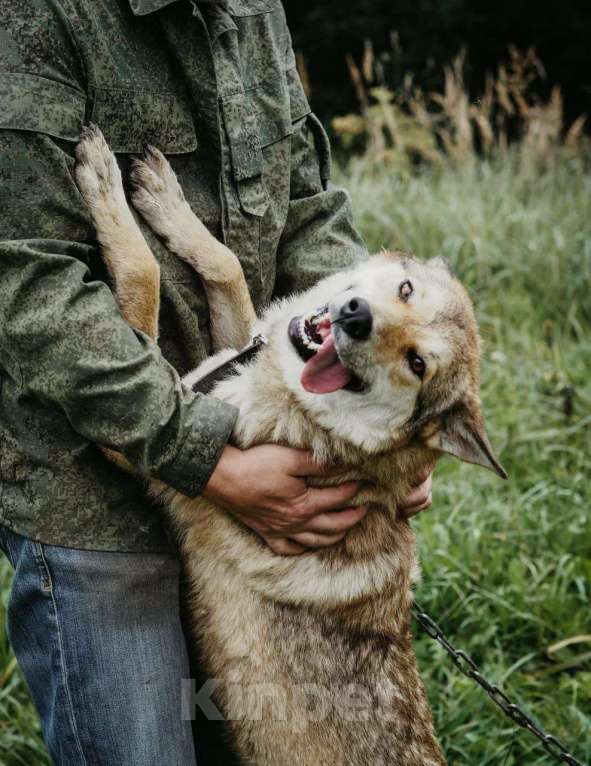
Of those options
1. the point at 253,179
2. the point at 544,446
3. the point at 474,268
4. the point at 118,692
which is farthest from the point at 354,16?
the point at 118,692

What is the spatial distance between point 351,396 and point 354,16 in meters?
14.4

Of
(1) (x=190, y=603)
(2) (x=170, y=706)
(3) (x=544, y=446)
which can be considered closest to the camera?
(2) (x=170, y=706)

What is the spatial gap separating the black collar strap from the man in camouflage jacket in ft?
0.50

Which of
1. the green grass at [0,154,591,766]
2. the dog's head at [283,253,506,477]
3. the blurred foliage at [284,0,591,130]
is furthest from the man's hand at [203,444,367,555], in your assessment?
the blurred foliage at [284,0,591,130]

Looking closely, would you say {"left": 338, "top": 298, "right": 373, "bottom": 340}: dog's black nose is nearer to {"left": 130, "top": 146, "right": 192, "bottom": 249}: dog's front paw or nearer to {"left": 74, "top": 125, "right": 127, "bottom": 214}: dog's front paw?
{"left": 130, "top": 146, "right": 192, "bottom": 249}: dog's front paw

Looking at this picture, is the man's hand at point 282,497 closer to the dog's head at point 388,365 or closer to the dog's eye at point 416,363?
the dog's head at point 388,365

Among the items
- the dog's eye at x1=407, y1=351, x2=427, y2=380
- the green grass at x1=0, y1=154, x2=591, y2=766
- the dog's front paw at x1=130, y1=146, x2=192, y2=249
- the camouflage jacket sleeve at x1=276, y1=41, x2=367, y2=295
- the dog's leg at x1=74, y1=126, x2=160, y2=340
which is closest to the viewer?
the dog's leg at x1=74, y1=126, x2=160, y2=340

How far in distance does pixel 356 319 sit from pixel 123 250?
72 cm

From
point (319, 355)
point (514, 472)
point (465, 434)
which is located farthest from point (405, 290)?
point (514, 472)

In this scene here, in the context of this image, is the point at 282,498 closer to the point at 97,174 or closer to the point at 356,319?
the point at 356,319

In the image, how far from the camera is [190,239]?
257 cm

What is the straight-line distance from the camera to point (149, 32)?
7.28 ft

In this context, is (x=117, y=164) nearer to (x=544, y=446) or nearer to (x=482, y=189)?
(x=544, y=446)

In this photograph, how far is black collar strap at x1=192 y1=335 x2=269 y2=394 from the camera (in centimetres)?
262
